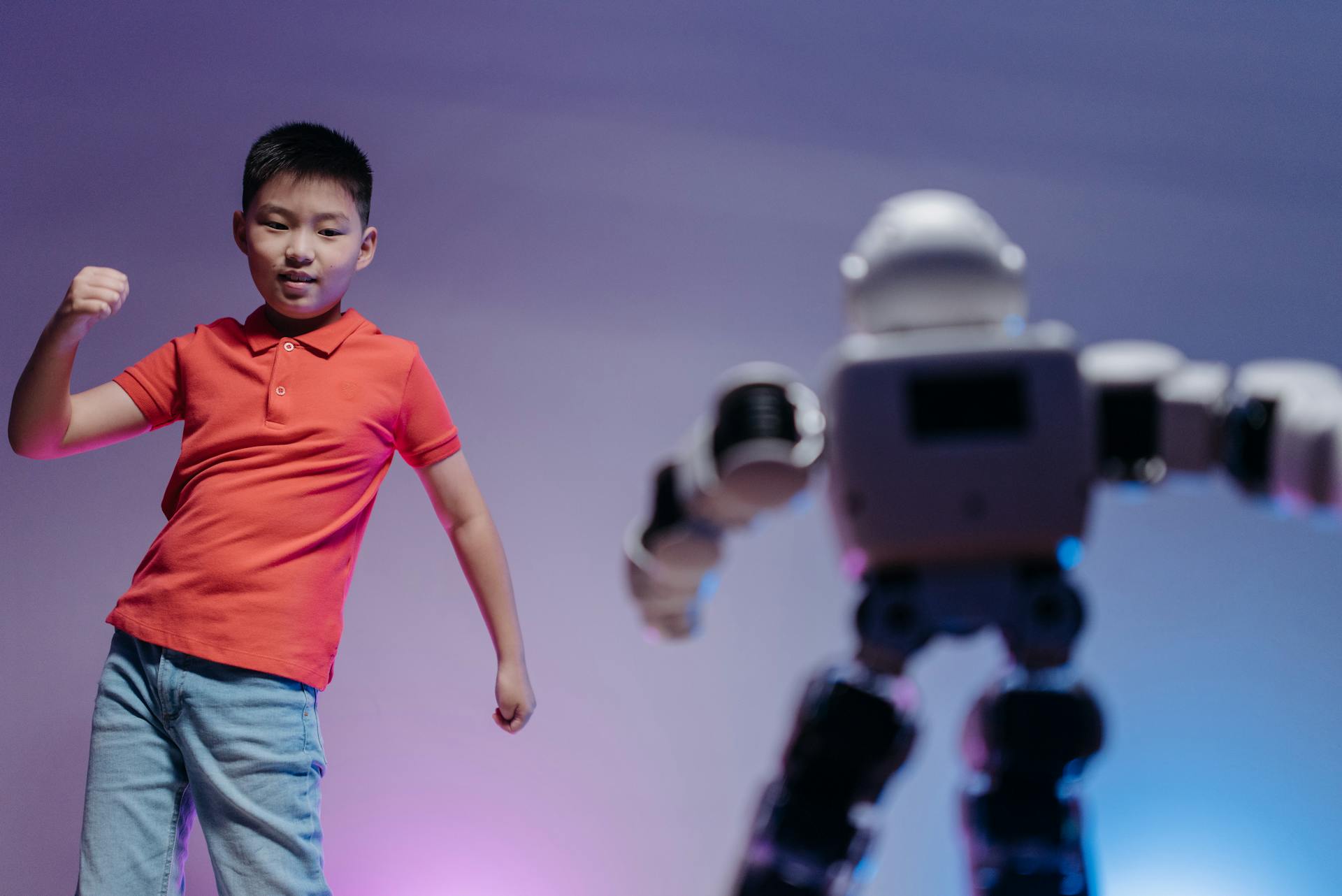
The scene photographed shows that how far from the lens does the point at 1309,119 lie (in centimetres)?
179

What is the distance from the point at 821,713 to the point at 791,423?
0.66ft

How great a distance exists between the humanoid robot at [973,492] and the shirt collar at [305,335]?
52 centimetres

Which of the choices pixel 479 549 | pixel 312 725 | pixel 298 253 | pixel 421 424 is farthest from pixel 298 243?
pixel 312 725

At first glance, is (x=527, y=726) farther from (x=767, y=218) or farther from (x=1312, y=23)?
(x=1312, y=23)

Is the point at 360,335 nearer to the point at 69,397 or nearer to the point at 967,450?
the point at 69,397

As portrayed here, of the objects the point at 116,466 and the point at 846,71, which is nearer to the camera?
the point at 116,466

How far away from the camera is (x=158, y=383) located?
42.3 inches

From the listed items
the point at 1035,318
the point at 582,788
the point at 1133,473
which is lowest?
the point at 582,788

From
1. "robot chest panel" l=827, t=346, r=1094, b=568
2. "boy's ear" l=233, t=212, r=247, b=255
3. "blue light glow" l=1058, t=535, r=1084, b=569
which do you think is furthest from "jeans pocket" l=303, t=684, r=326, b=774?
"blue light glow" l=1058, t=535, r=1084, b=569

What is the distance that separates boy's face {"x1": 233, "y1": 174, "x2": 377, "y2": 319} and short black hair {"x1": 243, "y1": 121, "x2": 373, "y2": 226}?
12mm

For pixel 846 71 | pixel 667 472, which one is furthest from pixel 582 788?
pixel 846 71

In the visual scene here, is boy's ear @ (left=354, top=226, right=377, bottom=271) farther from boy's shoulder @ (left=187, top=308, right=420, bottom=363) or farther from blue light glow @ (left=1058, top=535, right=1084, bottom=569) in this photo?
blue light glow @ (left=1058, top=535, right=1084, bottom=569)

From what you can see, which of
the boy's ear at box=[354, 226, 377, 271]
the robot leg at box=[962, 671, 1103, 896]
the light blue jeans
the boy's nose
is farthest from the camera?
the boy's ear at box=[354, 226, 377, 271]

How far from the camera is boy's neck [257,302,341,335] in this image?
1.11 m
